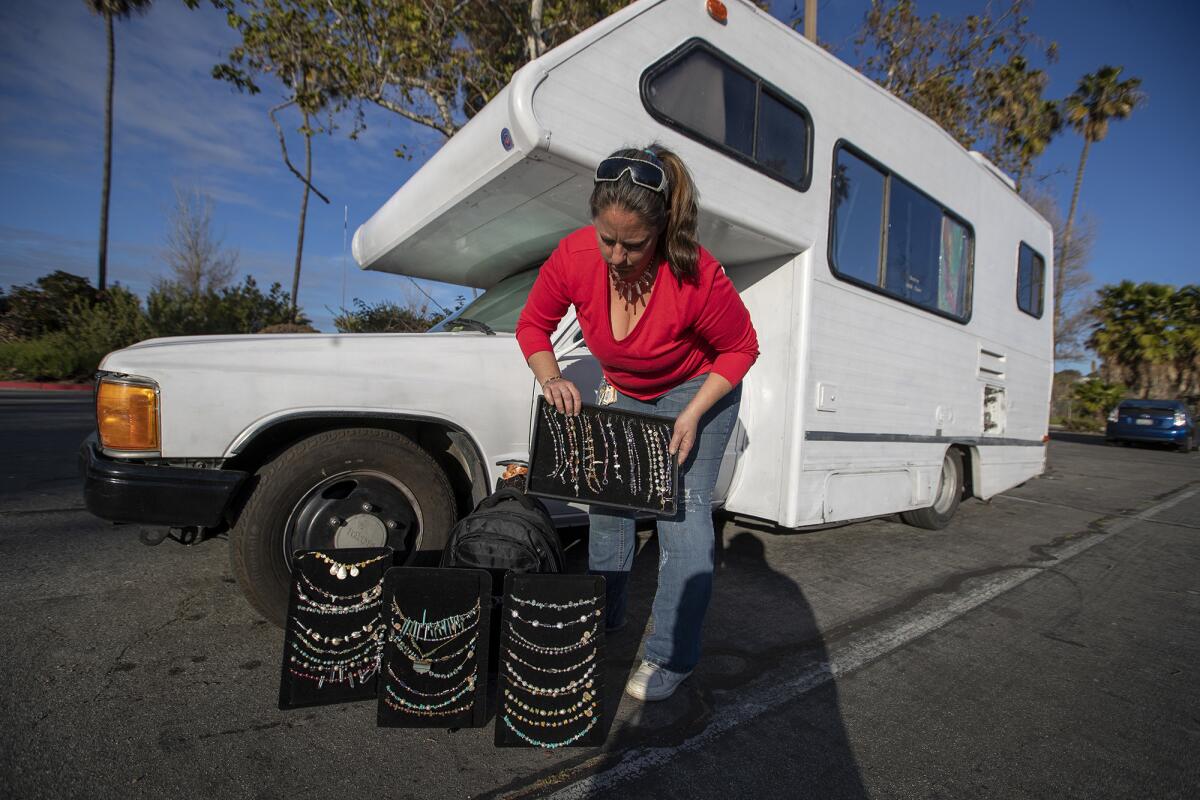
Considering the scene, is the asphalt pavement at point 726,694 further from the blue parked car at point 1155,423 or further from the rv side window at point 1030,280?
the blue parked car at point 1155,423

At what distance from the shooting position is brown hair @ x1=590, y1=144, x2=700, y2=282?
1792 millimetres

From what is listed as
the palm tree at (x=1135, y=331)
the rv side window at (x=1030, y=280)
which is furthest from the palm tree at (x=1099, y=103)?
the rv side window at (x=1030, y=280)

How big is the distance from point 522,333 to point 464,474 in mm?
998

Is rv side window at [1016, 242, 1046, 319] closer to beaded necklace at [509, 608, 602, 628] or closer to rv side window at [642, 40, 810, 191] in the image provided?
rv side window at [642, 40, 810, 191]

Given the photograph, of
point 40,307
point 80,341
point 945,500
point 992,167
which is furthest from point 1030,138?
Result: point 40,307

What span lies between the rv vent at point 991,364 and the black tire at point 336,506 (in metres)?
4.81

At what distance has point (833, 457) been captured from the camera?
378 cm

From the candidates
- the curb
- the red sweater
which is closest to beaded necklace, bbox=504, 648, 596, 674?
the red sweater

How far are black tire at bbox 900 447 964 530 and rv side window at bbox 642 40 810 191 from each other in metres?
3.21

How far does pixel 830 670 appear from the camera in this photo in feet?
8.37

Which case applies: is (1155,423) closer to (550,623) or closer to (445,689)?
(550,623)

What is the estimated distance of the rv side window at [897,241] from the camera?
12.6 feet

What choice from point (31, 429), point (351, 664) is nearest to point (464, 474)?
point (351, 664)

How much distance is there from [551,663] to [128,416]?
1.76 meters
